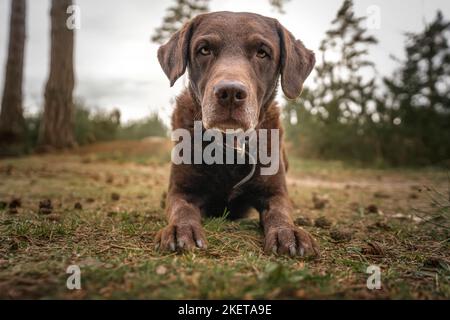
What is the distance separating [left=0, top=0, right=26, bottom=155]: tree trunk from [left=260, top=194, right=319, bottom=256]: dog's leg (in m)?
10.5

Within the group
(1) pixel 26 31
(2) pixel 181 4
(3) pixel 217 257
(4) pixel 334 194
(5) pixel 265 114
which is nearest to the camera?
(3) pixel 217 257

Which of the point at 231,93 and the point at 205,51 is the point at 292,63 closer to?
the point at 205,51

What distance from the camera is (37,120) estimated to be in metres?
12.7

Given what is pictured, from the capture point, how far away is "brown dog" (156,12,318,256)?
2707 mm

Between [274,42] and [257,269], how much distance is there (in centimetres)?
205

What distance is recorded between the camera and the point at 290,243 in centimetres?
236

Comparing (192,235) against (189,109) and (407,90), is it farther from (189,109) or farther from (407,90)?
(407,90)

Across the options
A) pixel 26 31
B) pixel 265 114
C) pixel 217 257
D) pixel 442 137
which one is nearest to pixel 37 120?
pixel 26 31

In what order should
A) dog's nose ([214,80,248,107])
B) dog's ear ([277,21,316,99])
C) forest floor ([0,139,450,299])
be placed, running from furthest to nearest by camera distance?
dog's ear ([277,21,316,99]) → dog's nose ([214,80,248,107]) → forest floor ([0,139,450,299])

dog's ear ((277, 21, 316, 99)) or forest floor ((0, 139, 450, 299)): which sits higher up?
dog's ear ((277, 21, 316, 99))

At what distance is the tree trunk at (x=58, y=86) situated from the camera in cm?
1110

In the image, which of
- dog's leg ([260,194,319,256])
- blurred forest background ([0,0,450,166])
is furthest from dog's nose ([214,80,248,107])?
blurred forest background ([0,0,450,166])

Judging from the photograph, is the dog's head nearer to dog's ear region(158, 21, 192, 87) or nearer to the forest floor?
dog's ear region(158, 21, 192, 87)

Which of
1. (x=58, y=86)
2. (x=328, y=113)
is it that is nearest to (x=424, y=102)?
(x=328, y=113)
